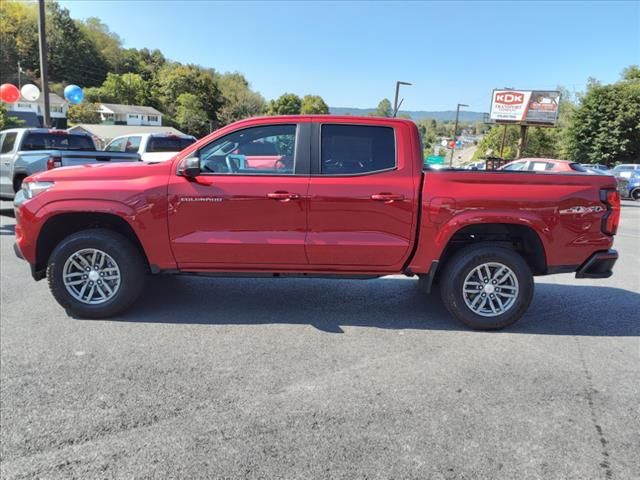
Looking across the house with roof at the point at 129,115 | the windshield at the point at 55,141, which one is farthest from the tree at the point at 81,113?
the windshield at the point at 55,141

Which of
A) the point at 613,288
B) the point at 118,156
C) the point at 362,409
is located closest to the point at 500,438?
the point at 362,409

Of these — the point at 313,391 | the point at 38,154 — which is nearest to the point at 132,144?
the point at 38,154

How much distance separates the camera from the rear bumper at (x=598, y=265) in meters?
4.53

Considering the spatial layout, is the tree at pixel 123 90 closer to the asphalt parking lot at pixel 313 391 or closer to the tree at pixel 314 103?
the tree at pixel 314 103

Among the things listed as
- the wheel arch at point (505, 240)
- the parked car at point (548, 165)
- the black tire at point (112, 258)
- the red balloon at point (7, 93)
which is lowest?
the black tire at point (112, 258)

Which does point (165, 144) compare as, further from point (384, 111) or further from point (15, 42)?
point (15, 42)

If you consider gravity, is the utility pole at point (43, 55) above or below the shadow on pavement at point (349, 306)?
above

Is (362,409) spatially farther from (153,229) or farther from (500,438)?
(153,229)

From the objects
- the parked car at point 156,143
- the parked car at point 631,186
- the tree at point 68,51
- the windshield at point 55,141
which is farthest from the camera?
the tree at point 68,51

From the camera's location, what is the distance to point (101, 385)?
342 cm

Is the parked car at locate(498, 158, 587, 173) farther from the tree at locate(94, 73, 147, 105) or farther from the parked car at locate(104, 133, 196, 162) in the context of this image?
the tree at locate(94, 73, 147, 105)

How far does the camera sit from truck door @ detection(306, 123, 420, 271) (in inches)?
174

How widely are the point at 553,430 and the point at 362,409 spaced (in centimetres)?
117

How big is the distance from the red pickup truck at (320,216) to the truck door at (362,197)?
1 cm
